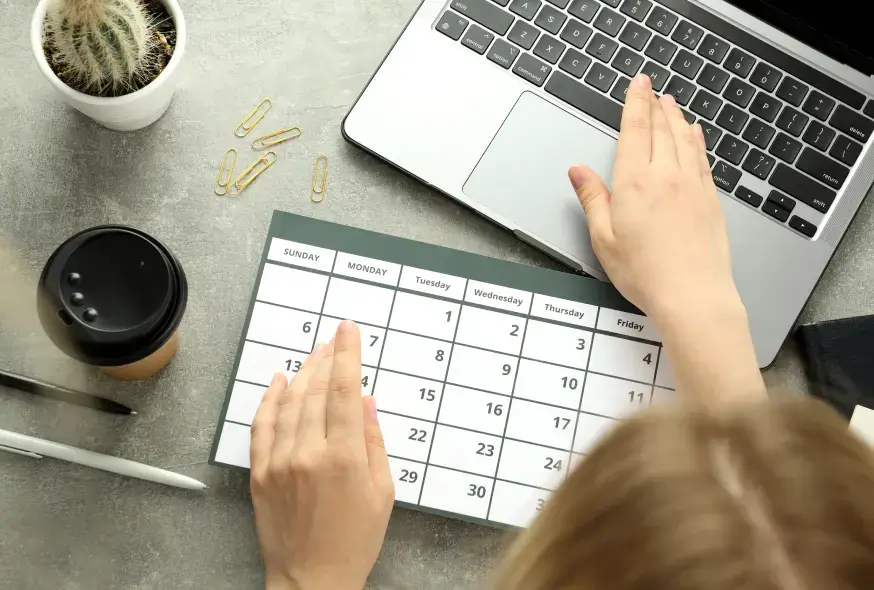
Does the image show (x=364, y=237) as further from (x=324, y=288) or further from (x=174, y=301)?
(x=174, y=301)

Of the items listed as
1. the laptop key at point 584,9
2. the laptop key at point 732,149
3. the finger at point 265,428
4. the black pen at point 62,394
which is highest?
the laptop key at point 584,9

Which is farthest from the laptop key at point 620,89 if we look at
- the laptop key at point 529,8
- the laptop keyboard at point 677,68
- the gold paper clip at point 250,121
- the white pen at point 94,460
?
the white pen at point 94,460

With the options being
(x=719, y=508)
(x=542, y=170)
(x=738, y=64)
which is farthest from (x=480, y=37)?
(x=719, y=508)

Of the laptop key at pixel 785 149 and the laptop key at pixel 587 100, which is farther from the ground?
the laptop key at pixel 785 149

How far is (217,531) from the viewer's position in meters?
0.65

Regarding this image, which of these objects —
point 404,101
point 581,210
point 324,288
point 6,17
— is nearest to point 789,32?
point 581,210

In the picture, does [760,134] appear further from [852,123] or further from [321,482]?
[321,482]

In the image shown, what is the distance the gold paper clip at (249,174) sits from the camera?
2.34 ft

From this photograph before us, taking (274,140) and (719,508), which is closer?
(719,508)

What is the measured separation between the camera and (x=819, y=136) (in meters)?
0.70

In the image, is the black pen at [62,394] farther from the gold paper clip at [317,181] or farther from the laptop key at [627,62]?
the laptop key at [627,62]

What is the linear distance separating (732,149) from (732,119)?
0.09 ft

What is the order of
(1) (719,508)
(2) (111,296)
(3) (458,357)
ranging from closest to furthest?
(1) (719,508), (2) (111,296), (3) (458,357)

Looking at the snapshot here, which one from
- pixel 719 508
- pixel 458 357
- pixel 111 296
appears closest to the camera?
pixel 719 508
